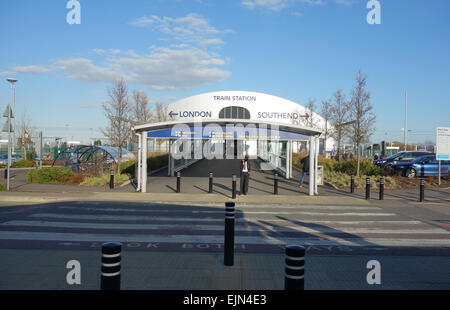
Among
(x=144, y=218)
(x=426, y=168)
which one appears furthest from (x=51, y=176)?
(x=426, y=168)

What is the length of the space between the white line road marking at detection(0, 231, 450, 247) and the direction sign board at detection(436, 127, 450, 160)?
1205 cm

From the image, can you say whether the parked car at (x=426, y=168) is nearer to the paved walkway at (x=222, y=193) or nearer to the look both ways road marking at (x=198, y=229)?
the paved walkway at (x=222, y=193)

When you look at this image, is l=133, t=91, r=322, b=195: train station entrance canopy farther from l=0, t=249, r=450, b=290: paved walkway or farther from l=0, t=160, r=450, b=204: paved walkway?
l=0, t=249, r=450, b=290: paved walkway

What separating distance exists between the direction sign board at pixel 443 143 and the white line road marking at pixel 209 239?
39.5 ft

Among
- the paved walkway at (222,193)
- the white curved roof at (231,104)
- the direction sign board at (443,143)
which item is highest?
the white curved roof at (231,104)

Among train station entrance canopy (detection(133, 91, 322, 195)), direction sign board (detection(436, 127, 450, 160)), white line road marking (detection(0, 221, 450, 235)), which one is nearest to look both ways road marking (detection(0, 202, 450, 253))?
white line road marking (detection(0, 221, 450, 235))

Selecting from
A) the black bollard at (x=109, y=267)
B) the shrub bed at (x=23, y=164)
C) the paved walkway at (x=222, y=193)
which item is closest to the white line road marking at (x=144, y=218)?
the paved walkway at (x=222, y=193)

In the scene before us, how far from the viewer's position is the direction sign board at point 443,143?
19.0 m

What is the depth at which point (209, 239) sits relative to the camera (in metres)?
8.40

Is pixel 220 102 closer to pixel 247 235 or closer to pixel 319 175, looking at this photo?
pixel 319 175

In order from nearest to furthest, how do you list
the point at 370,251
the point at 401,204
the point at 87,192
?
1. the point at 370,251
2. the point at 401,204
3. the point at 87,192
